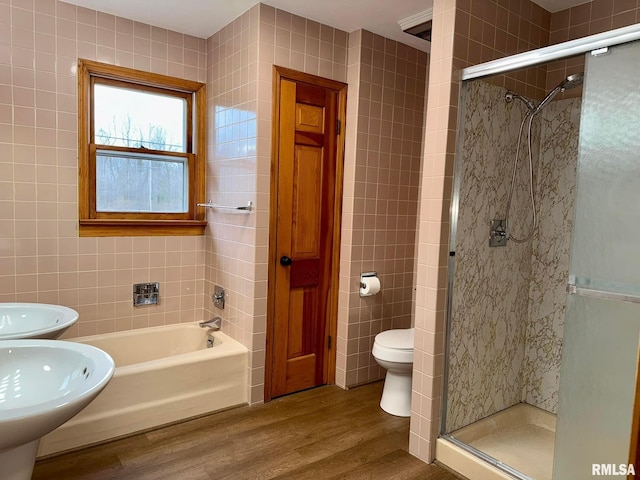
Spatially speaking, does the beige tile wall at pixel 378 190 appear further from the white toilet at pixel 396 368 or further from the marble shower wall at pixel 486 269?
the marble shower wall at pixel 486 269

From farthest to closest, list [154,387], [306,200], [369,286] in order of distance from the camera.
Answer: [369,286] → [306,200] → [154,387]

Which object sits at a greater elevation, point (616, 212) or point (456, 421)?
point (616, 212)

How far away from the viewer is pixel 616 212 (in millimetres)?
1625

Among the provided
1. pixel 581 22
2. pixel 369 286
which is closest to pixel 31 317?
pixel 369 286

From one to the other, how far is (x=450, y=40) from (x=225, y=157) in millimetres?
1563

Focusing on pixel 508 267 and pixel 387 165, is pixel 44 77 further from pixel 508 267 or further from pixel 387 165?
pixel 508 267

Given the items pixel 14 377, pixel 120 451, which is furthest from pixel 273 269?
pixel 14 377

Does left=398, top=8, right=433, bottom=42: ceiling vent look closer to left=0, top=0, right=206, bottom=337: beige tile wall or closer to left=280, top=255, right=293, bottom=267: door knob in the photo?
left=0, top=0, right=206, bottom=337: beige tile wall

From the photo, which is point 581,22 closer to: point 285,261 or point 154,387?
point 285,261

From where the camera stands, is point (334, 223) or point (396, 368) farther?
point (334, 223)

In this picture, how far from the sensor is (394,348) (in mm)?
2664

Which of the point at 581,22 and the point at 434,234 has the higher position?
the point at 581,22

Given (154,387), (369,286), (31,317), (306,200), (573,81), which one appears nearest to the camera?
(573,81)

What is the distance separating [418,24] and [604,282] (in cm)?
184
